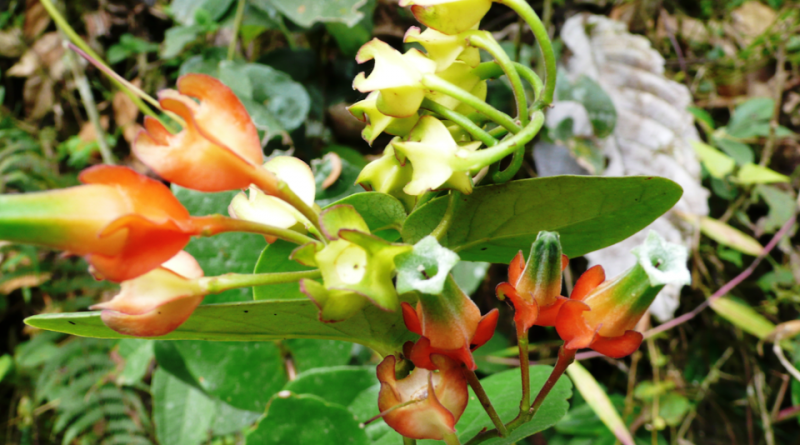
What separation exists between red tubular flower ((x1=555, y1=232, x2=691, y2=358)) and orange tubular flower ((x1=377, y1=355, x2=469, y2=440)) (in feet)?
0.21

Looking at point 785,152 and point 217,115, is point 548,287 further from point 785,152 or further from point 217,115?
point 785,152

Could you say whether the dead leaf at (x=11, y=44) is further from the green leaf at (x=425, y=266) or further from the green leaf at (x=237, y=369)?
the green leaf at (x=425, y=266)

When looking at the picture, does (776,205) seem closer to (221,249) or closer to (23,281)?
(221,249)

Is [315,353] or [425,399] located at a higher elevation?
[425,399]

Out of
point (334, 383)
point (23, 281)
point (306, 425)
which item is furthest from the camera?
point (23, 281)

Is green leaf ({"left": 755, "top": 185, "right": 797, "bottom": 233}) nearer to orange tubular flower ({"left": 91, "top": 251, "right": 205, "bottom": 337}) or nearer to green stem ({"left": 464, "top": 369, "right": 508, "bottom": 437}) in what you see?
green stem ({"left": 464, "top": 369, "right": 508, "bottom": 437})

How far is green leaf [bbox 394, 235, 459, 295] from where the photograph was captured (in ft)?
0.73

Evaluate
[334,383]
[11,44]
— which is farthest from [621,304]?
[11,44]

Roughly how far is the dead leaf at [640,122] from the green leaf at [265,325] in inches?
28.3

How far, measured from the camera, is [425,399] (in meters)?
0.27

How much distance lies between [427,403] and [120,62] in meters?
1.64

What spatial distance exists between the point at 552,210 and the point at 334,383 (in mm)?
344

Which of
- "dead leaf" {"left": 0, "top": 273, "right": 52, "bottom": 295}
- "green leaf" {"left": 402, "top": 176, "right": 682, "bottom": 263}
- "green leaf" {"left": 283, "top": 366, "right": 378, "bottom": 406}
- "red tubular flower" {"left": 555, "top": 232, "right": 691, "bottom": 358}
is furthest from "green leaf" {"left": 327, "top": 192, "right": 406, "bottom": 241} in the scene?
"dead leaf" {"left": 0, "top": 273, "right": 52, "bottom": 295}

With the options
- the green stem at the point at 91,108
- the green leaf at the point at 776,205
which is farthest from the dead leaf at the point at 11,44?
the green leaf at the point at 776,205
